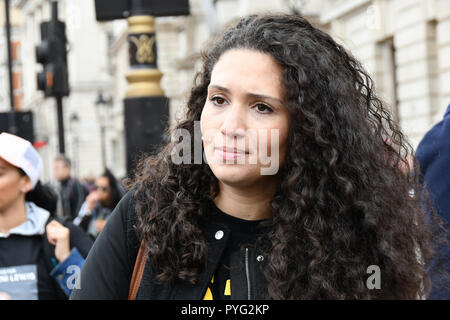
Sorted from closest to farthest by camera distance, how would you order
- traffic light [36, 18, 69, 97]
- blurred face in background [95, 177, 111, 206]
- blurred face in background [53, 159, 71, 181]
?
traffic light [36, 18, 69, 97], blurred face in background [95, 177, 111, 206], blurred face in background [53, 159, 71, 181]

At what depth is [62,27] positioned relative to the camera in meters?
8.16

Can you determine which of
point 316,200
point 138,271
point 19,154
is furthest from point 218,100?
A: point 19,154

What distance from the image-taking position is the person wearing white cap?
3.51 meters

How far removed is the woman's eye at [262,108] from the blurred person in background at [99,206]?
517 centimetres

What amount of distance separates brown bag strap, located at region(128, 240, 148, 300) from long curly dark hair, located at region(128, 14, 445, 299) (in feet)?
0.12

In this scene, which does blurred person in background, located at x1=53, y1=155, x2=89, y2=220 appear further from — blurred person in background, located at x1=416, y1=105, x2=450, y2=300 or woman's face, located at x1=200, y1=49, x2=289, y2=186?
woman's face, located at x1=200, y1=49, x2=289, y2=186

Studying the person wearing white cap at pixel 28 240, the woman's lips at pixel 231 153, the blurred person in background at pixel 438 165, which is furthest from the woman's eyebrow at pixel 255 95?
the person wearing white cap at pixel 28 240

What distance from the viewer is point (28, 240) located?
3662 mm

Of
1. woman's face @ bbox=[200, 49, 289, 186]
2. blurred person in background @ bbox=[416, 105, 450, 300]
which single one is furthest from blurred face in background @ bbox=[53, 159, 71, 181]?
woman's face @ bbox=[200, 49, 289, 186]

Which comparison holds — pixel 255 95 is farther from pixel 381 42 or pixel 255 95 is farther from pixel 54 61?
pixel 381 42

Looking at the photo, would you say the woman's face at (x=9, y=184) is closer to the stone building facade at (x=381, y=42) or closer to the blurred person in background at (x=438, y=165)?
the stone building facade at (x=381, y=42)

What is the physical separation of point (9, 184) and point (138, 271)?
1868mm

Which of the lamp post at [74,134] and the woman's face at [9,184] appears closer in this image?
the woman's face at [9,184]

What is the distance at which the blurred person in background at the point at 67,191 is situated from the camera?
994 centimetres
